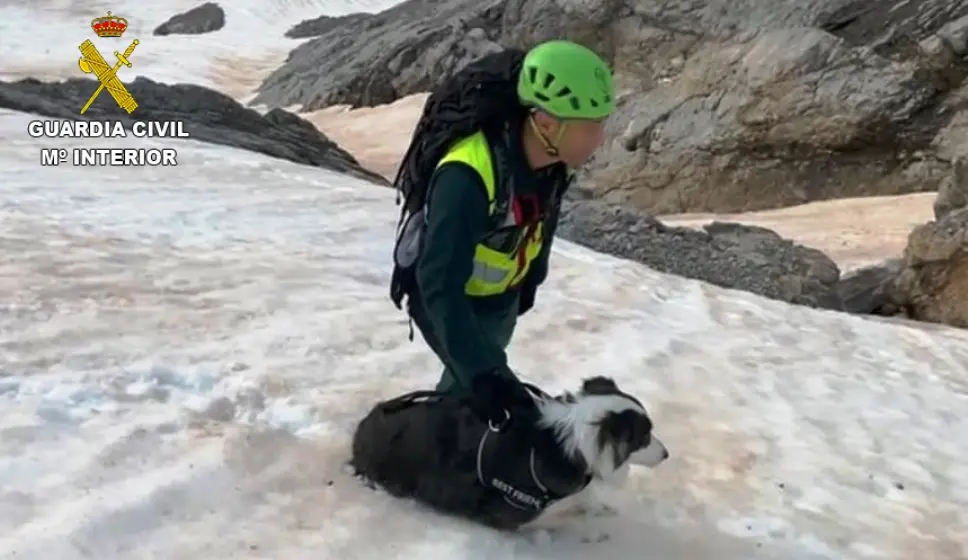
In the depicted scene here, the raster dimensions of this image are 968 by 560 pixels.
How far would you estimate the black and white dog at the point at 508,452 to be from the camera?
345cm

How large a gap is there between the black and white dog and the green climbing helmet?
875 mm

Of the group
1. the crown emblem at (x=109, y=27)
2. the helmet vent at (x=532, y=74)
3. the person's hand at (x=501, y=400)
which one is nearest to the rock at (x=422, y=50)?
the crown emblem at (x=109, y=27)

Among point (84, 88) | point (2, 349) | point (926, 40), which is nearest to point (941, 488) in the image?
point (2, 349)

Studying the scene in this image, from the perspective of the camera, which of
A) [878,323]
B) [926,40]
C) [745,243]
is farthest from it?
[926,40]

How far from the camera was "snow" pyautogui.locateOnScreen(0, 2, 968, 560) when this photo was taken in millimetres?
3734

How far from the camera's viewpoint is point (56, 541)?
11.1 feet

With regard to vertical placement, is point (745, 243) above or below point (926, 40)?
below

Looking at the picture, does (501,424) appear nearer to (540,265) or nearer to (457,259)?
(457,259)

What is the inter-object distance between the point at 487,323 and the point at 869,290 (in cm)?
736

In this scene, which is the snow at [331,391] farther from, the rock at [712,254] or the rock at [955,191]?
the rock at [955,191]

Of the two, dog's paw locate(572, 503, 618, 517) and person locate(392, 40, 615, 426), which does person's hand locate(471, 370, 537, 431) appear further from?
dog's paw locate(572, 503, 618, 517)

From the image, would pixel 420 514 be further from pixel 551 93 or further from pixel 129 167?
pixel 129 167

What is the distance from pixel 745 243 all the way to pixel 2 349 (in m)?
7.04

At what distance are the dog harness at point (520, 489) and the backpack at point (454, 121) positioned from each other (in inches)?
23.0
